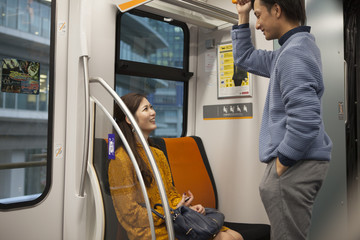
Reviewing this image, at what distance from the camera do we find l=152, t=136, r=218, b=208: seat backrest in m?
3.15

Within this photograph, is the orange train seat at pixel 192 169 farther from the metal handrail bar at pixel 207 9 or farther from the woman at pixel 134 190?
the metal handrail bar at pixel 207 9

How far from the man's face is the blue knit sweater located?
0.26 ft

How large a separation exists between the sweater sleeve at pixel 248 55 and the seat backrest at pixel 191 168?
1.45 metres

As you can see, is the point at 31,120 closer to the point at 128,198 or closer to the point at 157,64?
the point at 128,198

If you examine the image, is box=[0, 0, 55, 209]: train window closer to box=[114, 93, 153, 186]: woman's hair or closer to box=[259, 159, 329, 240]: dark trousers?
box=[114, 93, 153, 186]: woman's hair

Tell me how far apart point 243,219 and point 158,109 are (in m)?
1.32

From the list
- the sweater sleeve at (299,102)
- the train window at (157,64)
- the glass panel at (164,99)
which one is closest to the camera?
the sweater sleeve at (299,102)

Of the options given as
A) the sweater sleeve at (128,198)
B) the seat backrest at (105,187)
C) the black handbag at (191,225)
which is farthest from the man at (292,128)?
the seat backrest at (105,187)

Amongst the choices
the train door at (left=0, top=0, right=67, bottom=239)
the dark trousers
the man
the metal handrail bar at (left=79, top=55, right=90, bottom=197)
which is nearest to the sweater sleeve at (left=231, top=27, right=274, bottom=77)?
the man

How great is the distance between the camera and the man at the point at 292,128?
137 centimetres

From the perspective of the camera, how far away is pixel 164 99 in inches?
138

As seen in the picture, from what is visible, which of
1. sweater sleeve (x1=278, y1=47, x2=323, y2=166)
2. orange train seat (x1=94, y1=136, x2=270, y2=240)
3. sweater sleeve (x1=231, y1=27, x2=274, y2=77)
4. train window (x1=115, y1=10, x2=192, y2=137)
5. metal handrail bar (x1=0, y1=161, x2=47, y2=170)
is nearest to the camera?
sweater sleeve (x1=278, y1=47, x2=323, y2=166)

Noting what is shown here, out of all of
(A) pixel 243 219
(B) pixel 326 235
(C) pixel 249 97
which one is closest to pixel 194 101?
(C) pixel 249 97

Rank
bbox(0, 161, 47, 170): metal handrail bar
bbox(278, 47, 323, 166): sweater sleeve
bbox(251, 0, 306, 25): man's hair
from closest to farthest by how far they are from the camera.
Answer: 1. bbox(278, 47, 323, 166): sweater sleeve
2. bbox(251, 0, 306, 25): man's hair
3. bbox(0, 161, 47, 170): metal handrail bar
